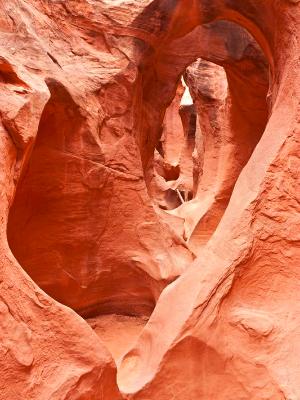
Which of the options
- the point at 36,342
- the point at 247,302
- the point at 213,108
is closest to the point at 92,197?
the point at 247,302

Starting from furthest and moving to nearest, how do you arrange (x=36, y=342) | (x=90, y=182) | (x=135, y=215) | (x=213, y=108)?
1. (x=213, y=108)
2. (x=135, y=215)
3. (x=90, y=182)
4. (x=36, y=342)

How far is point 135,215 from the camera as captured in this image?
418 cm

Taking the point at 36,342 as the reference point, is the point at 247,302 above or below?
above

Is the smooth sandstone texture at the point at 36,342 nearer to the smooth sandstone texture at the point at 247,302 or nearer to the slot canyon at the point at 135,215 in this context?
the slot canyon at the point at 135,215

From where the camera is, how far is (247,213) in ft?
8.91

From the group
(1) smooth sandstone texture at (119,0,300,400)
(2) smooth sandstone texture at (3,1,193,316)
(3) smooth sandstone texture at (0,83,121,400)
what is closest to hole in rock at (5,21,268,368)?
(2) smooth sandstone texture at (3,1,193,316)

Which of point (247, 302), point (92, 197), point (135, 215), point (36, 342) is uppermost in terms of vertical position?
point (247, 302)

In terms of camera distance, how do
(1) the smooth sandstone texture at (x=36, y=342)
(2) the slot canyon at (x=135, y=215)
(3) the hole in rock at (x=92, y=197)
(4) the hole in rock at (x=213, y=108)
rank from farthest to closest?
1. (4) the hole in rock at (x=213, y=108)
2. (3) the hole in rock at (x=92, y=197)
3. (2) the slot canyon at (x=135, y=215)
4. (1) the smooth sandstone texture at (x=36, y=342)

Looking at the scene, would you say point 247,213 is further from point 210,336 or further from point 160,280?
point 160,280

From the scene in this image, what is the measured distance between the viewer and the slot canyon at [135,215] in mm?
2355

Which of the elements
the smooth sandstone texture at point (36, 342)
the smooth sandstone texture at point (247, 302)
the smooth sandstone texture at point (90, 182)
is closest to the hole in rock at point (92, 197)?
the smooth sandstone texture at point (90, 182)

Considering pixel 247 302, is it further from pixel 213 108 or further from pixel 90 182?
pixel 213 108

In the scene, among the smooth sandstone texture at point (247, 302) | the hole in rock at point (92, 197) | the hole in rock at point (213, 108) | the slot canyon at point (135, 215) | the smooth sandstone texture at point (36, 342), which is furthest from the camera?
the hole in rock at point (213, 108)

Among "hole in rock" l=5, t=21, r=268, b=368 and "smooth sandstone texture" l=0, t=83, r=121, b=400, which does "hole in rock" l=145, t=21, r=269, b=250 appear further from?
"smooth sandstone texture" l=0, t=83, r=121, b=400
